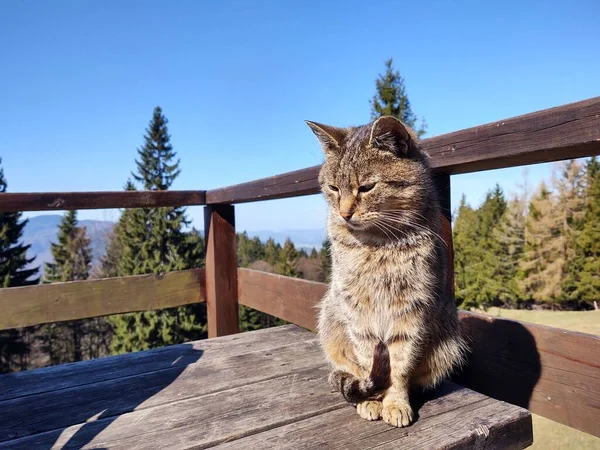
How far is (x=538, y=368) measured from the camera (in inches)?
50.2

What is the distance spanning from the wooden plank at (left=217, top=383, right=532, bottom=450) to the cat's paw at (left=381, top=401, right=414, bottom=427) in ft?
0.06

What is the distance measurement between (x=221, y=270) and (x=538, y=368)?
6.88 ft

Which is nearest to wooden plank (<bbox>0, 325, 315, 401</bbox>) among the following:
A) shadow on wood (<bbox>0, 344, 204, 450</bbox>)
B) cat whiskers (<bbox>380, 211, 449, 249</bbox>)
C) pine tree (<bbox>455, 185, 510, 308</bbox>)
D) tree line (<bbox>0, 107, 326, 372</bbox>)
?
shadow on wood (<bbox>0, 344, 204, 450</bbox>)

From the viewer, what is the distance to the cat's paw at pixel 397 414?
1.19 meters

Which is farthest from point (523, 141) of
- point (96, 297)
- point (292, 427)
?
point (96, 297)

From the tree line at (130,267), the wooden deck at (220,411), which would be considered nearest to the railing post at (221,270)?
the wooden deck at (220,411)

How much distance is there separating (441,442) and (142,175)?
98.9ft

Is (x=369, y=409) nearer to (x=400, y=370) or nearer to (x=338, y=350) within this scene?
(x=400, y=370)

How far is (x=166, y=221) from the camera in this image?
25.9 metres

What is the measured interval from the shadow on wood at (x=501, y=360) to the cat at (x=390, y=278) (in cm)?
8

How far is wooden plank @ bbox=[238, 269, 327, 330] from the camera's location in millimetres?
2215

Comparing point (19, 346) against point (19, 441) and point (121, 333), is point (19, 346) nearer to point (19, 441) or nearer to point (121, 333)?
point (121, 333)

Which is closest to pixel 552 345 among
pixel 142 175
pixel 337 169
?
pixel 337 169

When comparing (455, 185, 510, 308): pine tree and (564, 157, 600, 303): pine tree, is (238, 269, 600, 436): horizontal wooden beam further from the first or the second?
(455, 185, 510, 308): pine tree
